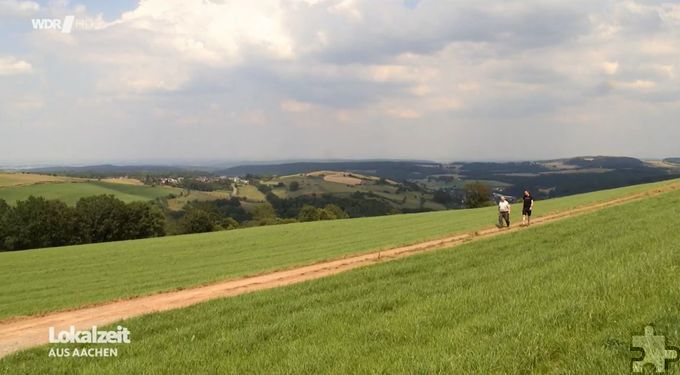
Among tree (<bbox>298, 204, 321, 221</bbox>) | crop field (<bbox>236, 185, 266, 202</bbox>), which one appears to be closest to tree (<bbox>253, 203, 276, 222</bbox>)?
tree (<bbox>298, 204, 321, 221</bbox>)

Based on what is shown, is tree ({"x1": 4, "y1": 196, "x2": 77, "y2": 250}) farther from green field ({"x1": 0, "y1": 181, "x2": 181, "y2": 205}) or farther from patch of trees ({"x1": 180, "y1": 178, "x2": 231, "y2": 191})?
patch of trees ({"x1": 180, "y1": 178, "x2": 231, "y2": 191})

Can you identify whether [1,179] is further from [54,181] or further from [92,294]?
[92,294]

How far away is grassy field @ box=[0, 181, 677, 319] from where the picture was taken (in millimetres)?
25500

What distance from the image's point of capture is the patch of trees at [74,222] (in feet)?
276

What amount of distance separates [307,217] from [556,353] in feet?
369

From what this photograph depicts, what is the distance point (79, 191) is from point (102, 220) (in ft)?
181

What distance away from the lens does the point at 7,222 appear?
8375 cm

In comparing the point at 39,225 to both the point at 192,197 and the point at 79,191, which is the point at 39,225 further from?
the point at 192,197

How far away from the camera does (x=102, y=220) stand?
91125mm

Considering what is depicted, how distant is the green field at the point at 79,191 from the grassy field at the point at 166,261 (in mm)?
81741

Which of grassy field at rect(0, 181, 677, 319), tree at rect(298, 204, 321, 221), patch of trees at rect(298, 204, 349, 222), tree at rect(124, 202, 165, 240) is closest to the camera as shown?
grassy field at rect(0, 181, 677, 319)

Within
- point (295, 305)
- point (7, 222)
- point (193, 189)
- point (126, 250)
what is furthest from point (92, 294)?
point (193, 189)

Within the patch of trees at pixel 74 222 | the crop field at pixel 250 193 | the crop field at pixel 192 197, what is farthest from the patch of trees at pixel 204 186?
the patch of trees at pixel 74 222

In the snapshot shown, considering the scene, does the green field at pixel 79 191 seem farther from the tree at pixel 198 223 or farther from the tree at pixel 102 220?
the tree at pixel 102 220
